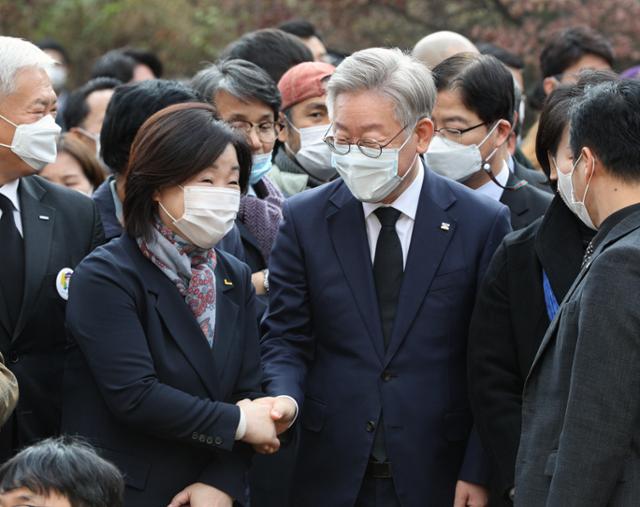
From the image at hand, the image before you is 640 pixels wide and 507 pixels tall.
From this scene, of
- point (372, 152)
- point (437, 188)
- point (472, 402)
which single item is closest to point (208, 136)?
point (372, 152)

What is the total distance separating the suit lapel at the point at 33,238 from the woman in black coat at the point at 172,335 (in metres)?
0.31

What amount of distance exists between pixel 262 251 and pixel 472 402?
4.64 feet

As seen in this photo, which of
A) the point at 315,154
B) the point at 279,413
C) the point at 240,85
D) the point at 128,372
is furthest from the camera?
the point at 315,154

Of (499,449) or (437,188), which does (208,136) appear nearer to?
(437,188)

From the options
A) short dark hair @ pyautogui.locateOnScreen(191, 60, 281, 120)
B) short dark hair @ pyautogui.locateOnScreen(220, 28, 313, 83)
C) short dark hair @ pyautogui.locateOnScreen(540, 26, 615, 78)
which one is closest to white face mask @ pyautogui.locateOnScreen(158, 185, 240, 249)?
short dark hair @ pyautogui.locateOnScreen(191, 60, 281, 120)

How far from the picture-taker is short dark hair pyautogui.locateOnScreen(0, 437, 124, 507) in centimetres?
365

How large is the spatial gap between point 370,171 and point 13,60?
1452mm

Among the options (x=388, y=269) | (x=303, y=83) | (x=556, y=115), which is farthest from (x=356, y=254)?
(x=303, y=83)

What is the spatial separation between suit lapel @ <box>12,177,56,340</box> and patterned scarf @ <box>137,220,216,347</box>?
52cm

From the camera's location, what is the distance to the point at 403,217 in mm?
4707

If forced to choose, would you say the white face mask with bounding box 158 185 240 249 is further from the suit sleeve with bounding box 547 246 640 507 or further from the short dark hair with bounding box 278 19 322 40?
the short dark hair with bounding box 278 19 322 40

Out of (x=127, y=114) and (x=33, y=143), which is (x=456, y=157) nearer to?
(x=127, y=114)

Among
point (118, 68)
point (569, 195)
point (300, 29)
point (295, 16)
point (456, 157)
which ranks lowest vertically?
point (295, 16)

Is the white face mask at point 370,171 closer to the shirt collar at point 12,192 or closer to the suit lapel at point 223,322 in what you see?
the suit lapel at point 223,322
